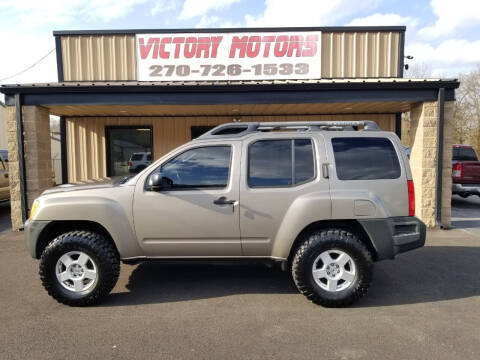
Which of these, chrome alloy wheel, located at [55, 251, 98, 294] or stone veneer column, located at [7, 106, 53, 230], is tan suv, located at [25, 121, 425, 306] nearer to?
chrome alloy wheel, located at [55, 251, 98, 294]

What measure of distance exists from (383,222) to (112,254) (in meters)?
3.02

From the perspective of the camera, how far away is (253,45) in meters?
9.59

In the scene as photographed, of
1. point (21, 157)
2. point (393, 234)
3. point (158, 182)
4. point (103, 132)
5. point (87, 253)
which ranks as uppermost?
point (103, 132)

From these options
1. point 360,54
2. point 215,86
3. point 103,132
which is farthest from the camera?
point 103,132

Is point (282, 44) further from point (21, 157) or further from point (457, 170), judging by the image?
point (21, 157)

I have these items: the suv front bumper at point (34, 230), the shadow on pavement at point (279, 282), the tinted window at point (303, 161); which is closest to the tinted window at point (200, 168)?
the tinted window at point (303, 161)

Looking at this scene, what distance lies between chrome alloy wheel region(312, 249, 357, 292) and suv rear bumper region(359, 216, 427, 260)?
368mm

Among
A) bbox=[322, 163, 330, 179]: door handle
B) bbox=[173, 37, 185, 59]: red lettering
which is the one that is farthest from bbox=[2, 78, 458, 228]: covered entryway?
bbox=[322, 163, 330, 179]: door handle

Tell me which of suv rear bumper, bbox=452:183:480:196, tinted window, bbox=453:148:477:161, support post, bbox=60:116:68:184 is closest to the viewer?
support post, bbox=60:116:68:184

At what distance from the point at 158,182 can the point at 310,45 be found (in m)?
7.79

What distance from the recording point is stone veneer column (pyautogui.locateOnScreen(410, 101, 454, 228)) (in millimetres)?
7199

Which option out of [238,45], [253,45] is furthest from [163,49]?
[253,45]

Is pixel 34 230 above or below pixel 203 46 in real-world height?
below

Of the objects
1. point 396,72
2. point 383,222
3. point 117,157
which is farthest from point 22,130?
point 396,72
